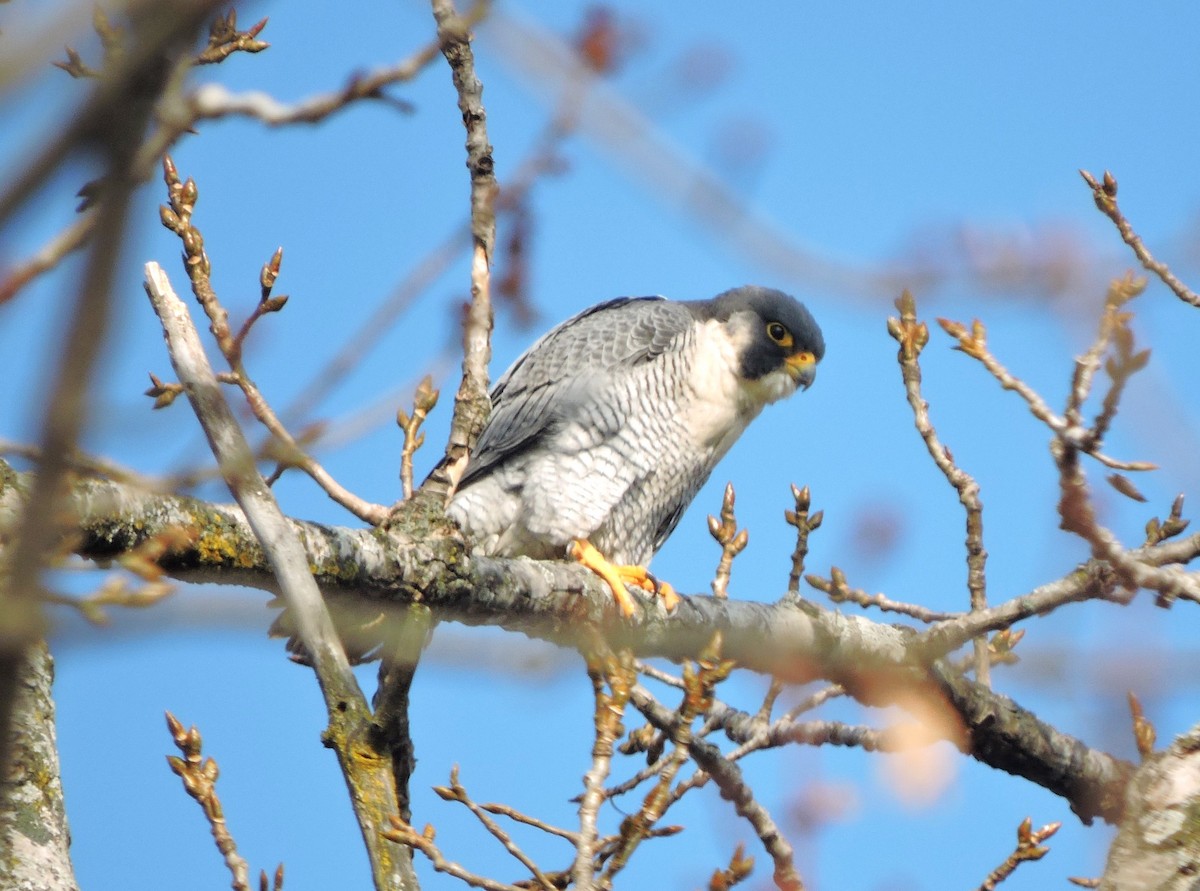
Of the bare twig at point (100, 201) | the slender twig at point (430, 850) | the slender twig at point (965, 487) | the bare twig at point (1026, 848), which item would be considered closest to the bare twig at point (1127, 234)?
the slender twig at point (965, 487)

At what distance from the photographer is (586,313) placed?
7277 millimetres

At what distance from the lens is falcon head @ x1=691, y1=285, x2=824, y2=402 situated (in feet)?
22.9

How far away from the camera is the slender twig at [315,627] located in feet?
8.87

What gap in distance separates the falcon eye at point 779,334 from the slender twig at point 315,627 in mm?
4549

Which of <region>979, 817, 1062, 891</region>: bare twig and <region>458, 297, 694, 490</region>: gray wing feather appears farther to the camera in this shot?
<region>458, 297, 694, 490</region>: gray wing feather

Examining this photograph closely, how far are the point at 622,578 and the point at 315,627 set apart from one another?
3.23 metres

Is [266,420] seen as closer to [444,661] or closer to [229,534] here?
[229,534]

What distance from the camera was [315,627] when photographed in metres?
2.72

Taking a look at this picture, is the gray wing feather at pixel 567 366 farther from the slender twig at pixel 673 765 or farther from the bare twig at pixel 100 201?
the bare twig at pixel 100 201

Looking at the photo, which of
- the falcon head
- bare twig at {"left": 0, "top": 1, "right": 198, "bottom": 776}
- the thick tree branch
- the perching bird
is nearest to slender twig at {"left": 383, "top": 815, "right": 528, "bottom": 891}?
the thick tree branch

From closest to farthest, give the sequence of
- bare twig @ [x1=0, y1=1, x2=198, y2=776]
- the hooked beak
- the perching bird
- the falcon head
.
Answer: bare twig @ [x1=0, y1=1, x2=198, y2=776], the perching bird, the falcon head, the hooked beak

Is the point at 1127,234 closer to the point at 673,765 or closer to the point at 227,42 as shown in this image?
the point at 673,765

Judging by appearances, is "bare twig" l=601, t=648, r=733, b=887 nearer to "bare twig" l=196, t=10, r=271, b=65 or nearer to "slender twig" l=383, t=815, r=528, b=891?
"slender twig" l=383, t=815, r=528, b=891

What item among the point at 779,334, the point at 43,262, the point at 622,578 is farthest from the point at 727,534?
the point at 43,262
